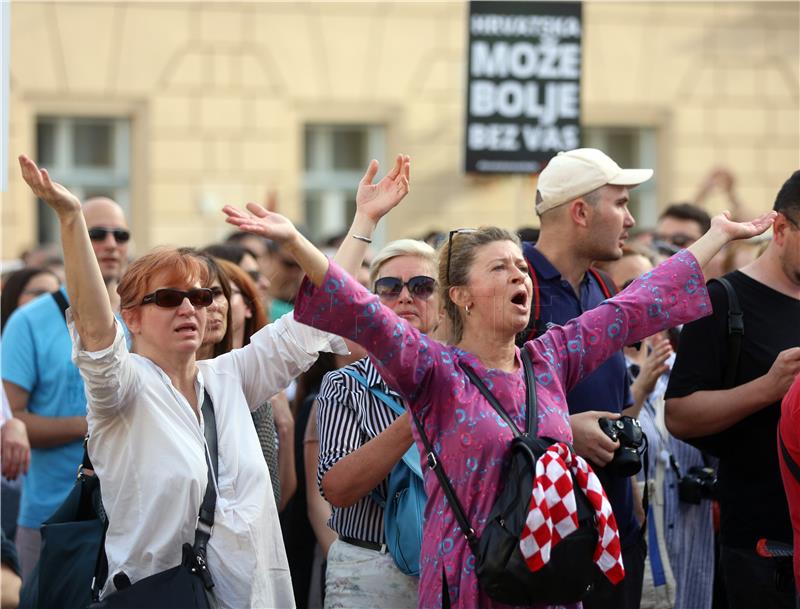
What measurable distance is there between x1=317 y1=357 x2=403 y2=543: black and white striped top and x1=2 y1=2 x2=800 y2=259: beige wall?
31.8 ft

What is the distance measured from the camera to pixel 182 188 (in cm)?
1449

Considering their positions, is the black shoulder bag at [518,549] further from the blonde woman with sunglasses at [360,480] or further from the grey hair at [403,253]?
the grey hair at [403,253]

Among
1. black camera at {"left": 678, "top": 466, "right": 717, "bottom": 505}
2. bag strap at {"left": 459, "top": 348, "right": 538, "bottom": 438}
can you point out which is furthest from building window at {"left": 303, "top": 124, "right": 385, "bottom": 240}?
bag strap at {"left": 459, "top": 348, "right": 538, "bottom": 438}

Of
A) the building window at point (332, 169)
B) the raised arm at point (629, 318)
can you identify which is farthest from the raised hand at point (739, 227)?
the building window at point (332, 169)

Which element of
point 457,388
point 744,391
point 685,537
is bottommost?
point 685,537

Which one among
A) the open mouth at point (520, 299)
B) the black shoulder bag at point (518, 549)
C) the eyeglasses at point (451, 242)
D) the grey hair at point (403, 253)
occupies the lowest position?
the black shoulder bag at point (518, 549)

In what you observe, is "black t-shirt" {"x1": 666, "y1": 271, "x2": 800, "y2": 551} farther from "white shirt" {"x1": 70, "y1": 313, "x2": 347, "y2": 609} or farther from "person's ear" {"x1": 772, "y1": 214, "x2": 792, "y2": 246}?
"white shirt" {"x1": 70, "y1": 313, "x2": 347, "y2": 609}

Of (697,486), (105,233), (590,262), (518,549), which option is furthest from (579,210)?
(105,233)

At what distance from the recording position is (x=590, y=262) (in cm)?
474

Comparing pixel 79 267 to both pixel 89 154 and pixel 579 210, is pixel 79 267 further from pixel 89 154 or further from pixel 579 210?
pixel 89 154

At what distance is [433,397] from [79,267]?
0.99 meters

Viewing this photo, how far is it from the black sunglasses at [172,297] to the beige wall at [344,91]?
10.0 m

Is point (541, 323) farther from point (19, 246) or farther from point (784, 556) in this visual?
point (19, 246)

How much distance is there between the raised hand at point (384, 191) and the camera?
13.0 feet
